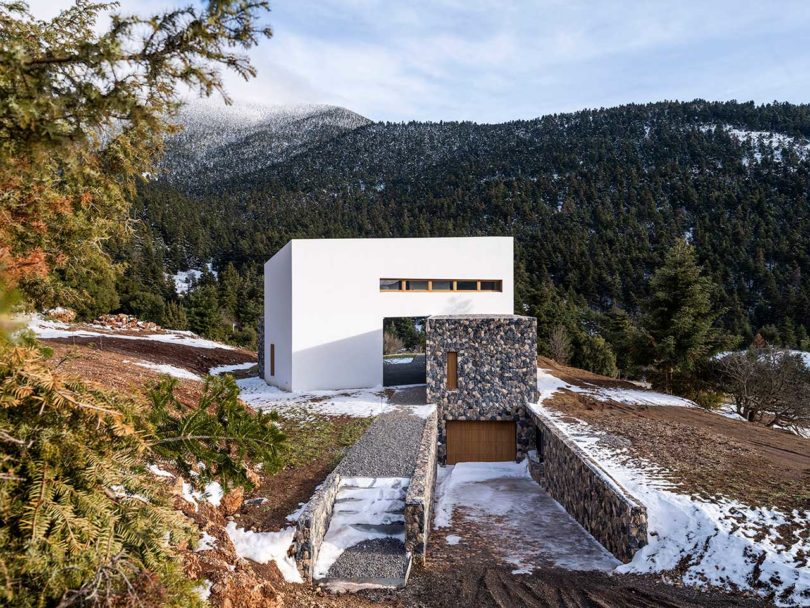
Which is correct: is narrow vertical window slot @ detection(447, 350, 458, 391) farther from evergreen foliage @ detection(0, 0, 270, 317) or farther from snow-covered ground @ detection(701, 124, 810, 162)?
snow-covered ground @ detection(701, 124, 810, 162)

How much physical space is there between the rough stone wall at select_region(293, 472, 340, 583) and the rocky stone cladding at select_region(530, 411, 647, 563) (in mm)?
4084

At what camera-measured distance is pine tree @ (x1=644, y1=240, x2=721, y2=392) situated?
17.8 m

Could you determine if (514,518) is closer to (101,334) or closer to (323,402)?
(323,402)

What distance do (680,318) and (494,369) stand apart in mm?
8482

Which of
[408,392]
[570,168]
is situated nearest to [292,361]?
[408,392]

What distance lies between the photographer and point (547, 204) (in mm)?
59938

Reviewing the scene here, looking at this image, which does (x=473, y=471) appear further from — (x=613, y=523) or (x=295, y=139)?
(x=295, y=139)

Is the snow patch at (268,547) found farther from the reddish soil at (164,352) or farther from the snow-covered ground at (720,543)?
the reddish soil at (164,352)

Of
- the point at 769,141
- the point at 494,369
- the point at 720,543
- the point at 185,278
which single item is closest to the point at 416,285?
the point at 494,369

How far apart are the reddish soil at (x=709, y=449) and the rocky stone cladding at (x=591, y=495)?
1.32m

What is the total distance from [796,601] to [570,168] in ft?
216

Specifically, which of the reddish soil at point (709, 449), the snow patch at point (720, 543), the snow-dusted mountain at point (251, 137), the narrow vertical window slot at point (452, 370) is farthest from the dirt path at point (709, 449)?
the snow-dusted mountain at point (251, 137)

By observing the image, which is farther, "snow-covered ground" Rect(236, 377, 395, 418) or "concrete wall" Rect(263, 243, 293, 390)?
"concrete wall" Rect(263, 243, 293, 390)

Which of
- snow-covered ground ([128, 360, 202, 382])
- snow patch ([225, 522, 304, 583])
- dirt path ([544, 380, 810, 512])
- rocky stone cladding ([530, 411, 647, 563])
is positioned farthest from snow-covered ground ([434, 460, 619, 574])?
snow-covered ground ([128, 360, 202, 382])
